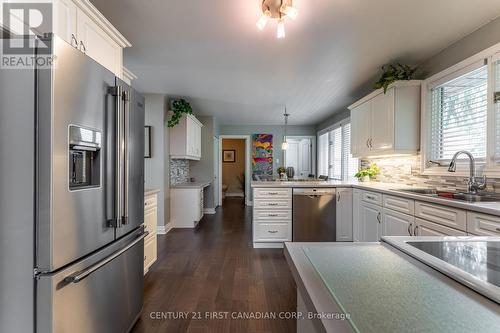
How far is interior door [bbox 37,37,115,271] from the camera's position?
1.03 m

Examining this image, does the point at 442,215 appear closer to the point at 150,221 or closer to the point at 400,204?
the point at 400,204

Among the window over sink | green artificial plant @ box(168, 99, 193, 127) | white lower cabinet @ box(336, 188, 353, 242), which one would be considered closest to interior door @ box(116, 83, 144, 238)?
green artificial plant @ box(168, 99, 193, 127)

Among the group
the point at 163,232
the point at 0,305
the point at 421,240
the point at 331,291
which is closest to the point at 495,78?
the point at 421,240

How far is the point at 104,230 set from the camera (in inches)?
53.3

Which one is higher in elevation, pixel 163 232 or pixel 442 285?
pixel 442 285

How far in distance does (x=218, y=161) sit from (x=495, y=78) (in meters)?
5.81

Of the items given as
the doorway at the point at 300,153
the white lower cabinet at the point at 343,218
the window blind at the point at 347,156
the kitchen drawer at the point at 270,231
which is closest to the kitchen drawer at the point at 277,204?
the kitchen drawer at the point at 270,231

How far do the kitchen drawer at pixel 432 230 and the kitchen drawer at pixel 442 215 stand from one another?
0.03m

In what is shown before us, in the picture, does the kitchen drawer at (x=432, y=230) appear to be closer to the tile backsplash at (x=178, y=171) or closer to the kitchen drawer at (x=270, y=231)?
the kitchen drawer at (x=270, y=231)

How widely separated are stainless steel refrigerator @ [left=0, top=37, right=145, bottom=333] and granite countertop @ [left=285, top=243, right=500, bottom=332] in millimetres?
1038

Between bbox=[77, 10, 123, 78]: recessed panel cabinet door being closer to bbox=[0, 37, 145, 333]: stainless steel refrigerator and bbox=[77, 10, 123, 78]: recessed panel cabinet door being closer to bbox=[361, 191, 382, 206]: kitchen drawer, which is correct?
bbox=[0, 37, 145, 333]: stainless steel refrigerator

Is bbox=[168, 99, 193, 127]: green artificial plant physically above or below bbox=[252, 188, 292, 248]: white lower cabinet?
above

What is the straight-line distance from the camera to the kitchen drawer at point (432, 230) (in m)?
1.79

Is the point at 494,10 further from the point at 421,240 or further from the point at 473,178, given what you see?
the point at 421,240
